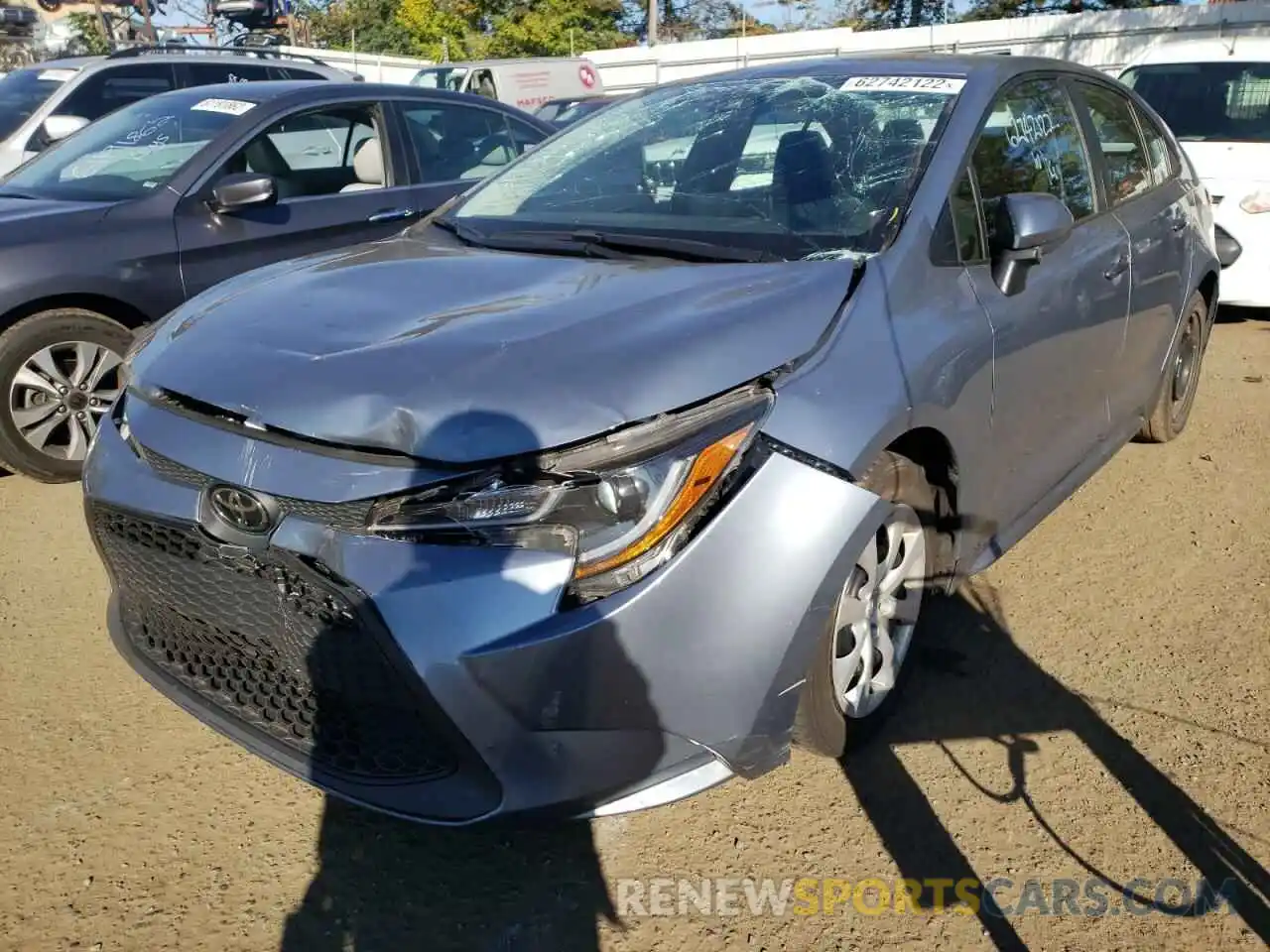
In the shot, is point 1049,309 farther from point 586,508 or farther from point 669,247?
point 586,508

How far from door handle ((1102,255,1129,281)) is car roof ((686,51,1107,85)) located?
685 millimetres

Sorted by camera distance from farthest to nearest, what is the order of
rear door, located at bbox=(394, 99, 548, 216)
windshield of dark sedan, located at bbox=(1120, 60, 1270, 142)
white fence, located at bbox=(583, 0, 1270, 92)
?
white fence, located at bbox=(583, 0, 1270, 92), windshield of dark sedan, located at bbox=(1120, 60, 1270, 142), rear door, located at bbox=(394, 99, 548, 216)

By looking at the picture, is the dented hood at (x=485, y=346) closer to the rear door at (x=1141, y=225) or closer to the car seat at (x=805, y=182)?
the car seat at (x=805, y=182)

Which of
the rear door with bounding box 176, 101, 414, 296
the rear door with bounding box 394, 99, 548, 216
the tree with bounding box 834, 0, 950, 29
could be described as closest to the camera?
the rear door with bounding box 176, 101, 414, 296

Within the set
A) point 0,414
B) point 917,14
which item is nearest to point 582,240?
point 0,414

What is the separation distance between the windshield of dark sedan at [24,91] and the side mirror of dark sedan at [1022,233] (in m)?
7.67

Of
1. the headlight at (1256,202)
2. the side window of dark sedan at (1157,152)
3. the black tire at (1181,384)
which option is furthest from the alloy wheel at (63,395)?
the headlight at (1256,202)

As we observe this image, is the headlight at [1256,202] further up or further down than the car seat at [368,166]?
further down

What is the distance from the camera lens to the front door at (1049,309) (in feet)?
9.34

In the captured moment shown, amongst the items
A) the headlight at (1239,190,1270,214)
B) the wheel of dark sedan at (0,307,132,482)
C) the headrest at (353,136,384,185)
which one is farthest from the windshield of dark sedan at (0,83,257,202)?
the headlight at (1239,190,1270,214)

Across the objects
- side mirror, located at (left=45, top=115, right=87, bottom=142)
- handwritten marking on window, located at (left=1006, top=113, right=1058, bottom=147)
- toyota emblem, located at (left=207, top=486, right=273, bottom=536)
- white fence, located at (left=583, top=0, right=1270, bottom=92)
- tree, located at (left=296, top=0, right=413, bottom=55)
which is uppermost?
tree, located at (left=296, top=0, right=413, bottom=55)

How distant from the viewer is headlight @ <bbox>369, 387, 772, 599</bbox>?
1.89m

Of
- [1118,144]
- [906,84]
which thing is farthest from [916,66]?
[1118,144]

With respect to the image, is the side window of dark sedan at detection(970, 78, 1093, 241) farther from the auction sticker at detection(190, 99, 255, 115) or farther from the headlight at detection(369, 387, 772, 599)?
the auction sticker at detection(190, 99, 255, 115)
